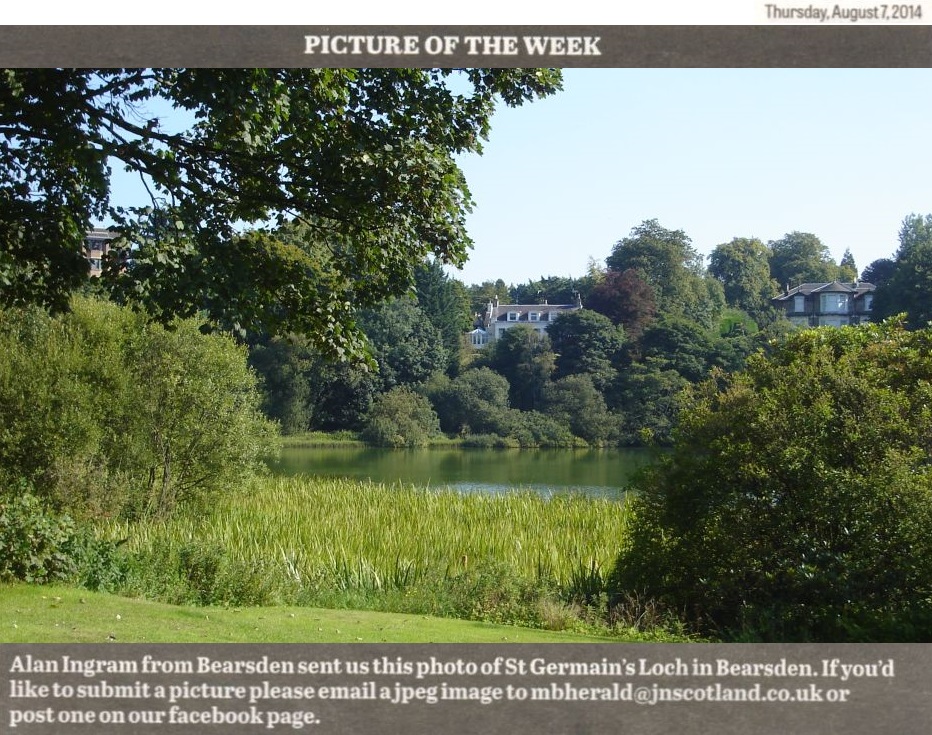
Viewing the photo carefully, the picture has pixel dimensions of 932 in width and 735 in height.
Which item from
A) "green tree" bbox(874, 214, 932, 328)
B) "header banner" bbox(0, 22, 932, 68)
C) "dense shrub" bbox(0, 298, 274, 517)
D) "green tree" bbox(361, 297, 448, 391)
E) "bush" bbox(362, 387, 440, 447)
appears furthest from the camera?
"dense shrub" bbox(0, 298, 274, 517)

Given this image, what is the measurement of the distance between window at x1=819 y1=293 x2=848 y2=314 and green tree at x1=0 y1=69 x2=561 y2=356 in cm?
382

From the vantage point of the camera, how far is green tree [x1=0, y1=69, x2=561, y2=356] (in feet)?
29.1

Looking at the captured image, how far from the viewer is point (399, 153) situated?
9.48 m

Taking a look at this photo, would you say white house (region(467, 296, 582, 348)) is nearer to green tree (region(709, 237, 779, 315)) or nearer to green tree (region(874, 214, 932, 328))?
green tree (region(709, 237, 779, 315))

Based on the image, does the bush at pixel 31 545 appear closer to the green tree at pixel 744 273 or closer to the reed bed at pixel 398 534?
the reed bed at pixel 398 534

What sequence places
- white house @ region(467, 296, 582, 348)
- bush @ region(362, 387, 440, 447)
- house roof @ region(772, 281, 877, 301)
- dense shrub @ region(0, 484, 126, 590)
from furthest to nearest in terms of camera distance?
1. bush @ region(362, 387, 440, 447)
2. white house @ region(467, 296, 582, 348)
3. house roof @ region(772, 281, 877, 301)
4. dense shrub @ region(0, 484, 126, 590)

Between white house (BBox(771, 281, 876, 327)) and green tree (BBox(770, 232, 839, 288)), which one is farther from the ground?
green tree (BBox(770, 232, 839, 288))

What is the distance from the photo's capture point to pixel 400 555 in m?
12.1

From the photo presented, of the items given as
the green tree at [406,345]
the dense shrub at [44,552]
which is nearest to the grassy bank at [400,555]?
the dense shrub at [44,552]

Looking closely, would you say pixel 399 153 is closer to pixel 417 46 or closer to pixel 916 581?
pixel 417 46

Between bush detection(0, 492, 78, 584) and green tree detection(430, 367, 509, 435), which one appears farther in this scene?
green tree detection(430, 367, 509, 435)
